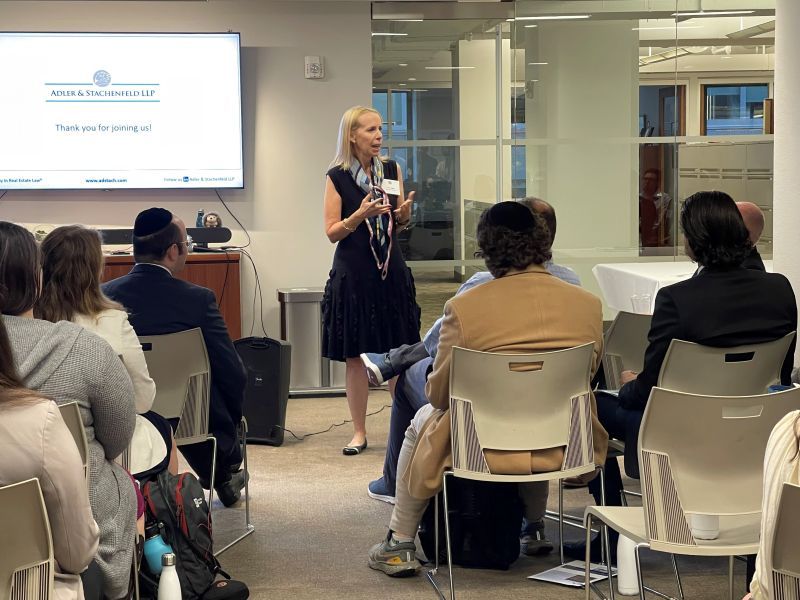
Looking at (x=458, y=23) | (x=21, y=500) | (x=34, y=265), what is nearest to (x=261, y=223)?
(x=458, y=23)

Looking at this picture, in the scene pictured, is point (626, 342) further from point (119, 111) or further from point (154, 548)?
point (119, 111)

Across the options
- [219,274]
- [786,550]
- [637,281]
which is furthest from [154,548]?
[219,274]

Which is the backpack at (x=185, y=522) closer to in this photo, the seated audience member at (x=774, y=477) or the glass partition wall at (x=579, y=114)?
→ the seated audience member at (x=774, y=477)

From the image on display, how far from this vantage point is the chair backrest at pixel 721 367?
10.2 feet

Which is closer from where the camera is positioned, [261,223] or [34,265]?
[34,265]

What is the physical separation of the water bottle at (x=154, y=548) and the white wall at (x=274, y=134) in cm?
407

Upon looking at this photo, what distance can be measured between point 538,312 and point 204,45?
4.35 m

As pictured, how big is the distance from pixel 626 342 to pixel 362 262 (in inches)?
67.5

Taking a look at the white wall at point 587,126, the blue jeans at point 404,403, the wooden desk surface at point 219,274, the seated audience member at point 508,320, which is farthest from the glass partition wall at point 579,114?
the seated audience member at point 508,320

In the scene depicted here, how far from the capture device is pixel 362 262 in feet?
17.4

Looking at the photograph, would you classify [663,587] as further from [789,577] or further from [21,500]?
[21,500]

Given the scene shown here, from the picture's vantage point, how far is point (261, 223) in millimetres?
7152

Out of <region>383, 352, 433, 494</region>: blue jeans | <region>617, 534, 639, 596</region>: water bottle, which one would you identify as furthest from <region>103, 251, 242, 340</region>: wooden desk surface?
<region>617, 534, 639, 596</region>: water bottle

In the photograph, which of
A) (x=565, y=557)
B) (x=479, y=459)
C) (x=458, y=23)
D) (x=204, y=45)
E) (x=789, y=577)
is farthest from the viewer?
(x=458, y=23)
